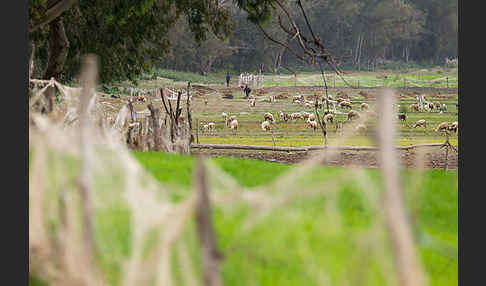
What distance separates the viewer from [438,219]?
3.79 metres

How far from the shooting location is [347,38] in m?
12.8

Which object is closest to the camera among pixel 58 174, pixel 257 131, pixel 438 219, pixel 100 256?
pixel 100 256

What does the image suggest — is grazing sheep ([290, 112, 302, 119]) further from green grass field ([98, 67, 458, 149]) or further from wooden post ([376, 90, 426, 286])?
wooden post ([376, 90, 426, 286])

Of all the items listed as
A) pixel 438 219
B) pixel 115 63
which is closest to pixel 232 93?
pixel 115 63

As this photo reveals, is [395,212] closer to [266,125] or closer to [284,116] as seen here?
[266,125]

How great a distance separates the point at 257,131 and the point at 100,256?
13.1 metres

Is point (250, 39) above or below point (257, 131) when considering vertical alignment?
above

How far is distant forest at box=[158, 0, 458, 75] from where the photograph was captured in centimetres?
1230

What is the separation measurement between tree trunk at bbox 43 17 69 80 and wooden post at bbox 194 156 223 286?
789cm

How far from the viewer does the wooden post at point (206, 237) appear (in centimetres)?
112

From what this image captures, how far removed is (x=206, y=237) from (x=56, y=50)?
317 inches

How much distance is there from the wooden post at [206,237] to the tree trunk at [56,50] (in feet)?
25.9

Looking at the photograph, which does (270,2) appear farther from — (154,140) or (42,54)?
(42,54)
